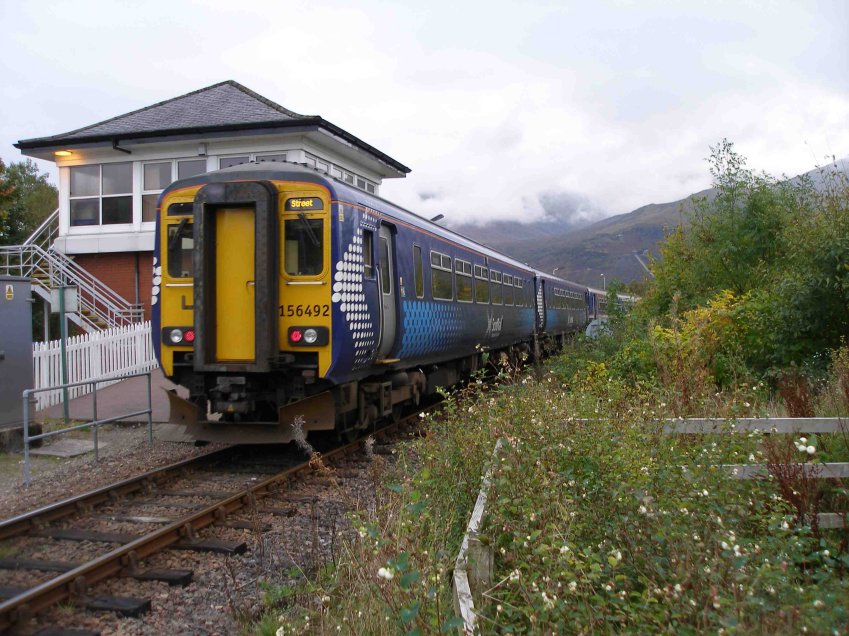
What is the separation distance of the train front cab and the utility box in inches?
146

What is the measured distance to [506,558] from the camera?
368cm

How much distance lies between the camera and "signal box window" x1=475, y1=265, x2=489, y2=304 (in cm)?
1494

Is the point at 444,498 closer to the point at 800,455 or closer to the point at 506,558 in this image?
the point at 506,558

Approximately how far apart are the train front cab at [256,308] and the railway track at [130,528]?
0.62 metres

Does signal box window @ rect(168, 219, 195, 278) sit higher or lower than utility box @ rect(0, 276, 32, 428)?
higher

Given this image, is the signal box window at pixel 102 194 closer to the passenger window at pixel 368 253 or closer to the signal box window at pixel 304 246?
the passenger window at pixel 368 253

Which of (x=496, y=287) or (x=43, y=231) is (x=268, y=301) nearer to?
(x=496, y=287)

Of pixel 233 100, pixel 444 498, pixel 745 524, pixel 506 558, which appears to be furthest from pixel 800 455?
pixel 233 100

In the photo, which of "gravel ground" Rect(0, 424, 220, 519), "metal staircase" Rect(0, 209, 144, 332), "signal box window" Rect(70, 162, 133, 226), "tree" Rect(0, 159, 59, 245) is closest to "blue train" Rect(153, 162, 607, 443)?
"gravel ground" Rect(0, 424, 220, 519)

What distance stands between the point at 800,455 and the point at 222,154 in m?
17.6

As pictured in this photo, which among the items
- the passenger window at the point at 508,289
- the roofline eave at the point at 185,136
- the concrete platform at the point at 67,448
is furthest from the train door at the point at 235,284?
the roofline eave at the point at 185,136

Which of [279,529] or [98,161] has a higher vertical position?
[98,161]

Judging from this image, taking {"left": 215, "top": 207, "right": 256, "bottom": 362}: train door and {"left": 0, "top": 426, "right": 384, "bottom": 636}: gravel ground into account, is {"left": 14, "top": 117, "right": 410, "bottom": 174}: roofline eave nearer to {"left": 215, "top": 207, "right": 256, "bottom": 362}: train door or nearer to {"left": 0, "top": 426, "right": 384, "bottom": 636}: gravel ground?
{"left": 215, "top": 207, "right": 256, "bottom": 362}: train door

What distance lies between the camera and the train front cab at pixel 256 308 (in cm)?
805
